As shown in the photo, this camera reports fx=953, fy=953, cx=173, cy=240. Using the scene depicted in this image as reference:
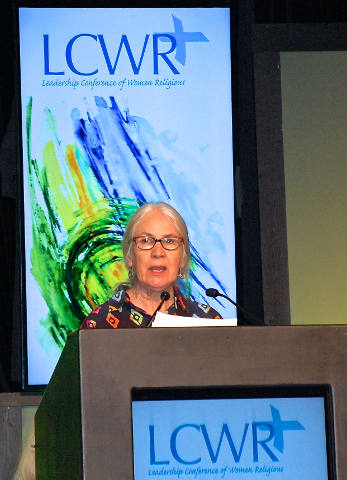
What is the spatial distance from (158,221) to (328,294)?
1.37m

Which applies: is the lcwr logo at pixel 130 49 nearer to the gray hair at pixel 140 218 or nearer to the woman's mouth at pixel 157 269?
the gray hair at pixel 140 218

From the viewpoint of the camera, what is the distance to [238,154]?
161 inches

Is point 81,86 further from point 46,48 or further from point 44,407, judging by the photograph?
point 44,407

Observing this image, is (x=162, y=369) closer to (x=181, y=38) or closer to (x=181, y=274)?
(x=181, y=274)

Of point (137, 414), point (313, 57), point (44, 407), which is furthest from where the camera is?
point (313, 57)

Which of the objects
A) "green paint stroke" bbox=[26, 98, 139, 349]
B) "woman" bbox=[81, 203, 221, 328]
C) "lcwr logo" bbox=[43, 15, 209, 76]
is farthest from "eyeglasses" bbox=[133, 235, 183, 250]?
"lcwr logo" bbox=[43, 15, 209, 76]

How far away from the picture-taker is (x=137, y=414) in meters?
0.96

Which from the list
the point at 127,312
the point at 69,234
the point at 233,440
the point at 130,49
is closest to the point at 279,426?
the point at 233,440

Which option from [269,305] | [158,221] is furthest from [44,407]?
[269,305]

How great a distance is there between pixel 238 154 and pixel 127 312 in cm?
140

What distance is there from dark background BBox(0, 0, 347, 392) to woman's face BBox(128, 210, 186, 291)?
3.23 ft

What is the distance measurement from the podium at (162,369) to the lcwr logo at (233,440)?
0.04 meters

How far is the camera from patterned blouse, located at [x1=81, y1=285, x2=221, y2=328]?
111 inches

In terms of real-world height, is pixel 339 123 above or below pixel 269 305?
above
